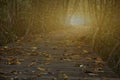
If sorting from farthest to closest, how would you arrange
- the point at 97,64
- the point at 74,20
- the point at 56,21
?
the point at 74,20
the point at 56,21
the point at 97,64

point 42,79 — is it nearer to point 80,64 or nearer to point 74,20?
point 80,64

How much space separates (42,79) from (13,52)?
167 inches

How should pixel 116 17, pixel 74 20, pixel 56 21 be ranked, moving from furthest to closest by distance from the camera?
pixel 74 20, pixel 56 21, pixel 116 17

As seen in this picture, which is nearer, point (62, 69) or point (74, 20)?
point (62, 69)

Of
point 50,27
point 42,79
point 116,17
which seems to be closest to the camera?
point 42,79

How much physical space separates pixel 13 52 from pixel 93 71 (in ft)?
12.9

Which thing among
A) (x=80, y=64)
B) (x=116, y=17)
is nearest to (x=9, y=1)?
(x=116, y=17)

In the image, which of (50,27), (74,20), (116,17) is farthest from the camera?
(74,20)

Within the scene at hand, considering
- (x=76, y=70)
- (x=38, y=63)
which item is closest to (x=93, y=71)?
(x=76, y=70)

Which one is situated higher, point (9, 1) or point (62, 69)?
point (9, 1)

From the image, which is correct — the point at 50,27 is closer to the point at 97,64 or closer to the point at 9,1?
the point at 9,1

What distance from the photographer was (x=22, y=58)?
385 inches

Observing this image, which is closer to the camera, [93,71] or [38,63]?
[93,71]

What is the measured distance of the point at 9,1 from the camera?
58.5ft
